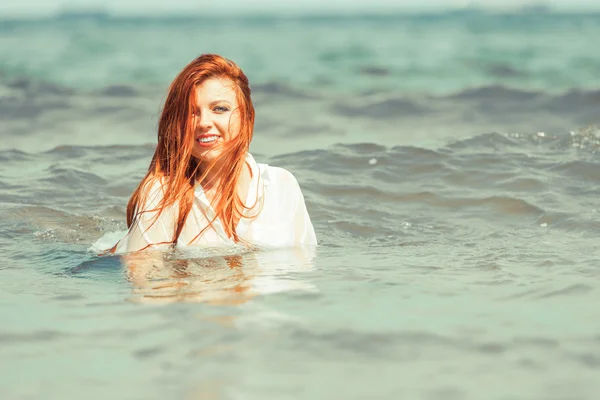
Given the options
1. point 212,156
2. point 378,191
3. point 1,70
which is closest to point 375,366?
point 212,156

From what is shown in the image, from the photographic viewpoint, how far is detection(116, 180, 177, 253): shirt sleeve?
191 inches

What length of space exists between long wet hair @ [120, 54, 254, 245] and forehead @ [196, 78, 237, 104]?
24 millimetres

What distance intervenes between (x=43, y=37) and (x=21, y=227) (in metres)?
30.2

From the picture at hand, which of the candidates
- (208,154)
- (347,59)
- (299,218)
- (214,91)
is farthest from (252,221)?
(347,59)

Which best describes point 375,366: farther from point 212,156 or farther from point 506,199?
point 506,199

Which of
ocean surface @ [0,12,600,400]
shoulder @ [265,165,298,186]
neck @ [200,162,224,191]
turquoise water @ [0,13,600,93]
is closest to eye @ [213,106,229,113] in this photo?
neck @ [200,162,224,191]

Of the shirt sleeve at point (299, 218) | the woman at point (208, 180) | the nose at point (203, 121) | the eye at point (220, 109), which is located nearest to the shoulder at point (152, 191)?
the woman at point (208, 180)

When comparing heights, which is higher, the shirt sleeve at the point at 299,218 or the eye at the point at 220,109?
the eye at the point at 220,109

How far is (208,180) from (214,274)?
0.70 meters

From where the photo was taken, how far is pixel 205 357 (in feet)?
11.0

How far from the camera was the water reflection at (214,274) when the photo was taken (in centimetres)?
416

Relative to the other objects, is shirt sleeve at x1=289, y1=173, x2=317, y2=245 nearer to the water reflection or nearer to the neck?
the water reflection

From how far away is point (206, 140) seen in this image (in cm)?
487

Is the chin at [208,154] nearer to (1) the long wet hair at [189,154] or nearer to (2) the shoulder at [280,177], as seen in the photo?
(1) the long wet hair at [189,154]
